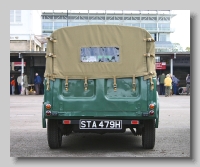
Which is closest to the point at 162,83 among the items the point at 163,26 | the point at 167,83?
the point at 167,83

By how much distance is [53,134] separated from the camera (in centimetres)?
872

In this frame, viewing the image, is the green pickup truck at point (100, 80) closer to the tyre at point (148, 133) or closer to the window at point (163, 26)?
the tyre at point (148, 133)

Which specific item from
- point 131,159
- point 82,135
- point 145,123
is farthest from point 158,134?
point 131,159

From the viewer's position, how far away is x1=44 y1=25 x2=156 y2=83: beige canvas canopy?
8445 millimetres

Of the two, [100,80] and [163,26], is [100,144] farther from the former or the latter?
[163,26]

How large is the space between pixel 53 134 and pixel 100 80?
58.1 inches

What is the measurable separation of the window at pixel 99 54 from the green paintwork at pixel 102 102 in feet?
1.58

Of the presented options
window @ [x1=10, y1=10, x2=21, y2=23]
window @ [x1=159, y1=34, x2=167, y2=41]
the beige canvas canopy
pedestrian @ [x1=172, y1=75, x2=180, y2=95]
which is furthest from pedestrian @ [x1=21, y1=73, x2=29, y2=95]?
the beige canvas canopy

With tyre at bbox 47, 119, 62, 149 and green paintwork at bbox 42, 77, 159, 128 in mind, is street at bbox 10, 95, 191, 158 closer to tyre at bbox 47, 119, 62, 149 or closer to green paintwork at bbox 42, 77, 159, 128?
tyre at bbox 47, 119, 62, 149

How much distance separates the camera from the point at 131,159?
7949 mm

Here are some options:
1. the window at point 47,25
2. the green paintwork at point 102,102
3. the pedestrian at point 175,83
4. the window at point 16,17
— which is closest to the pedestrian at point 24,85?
the window at point 16,17

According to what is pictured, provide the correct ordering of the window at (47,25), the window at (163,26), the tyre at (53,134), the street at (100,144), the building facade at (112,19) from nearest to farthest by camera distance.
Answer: the street at (100,144) < the tyre at (53,134) < the building facade at (112,19) < the window at (47,25) < the window at (163,26)

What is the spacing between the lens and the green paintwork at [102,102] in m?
8.22

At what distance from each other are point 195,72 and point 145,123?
141 cm
